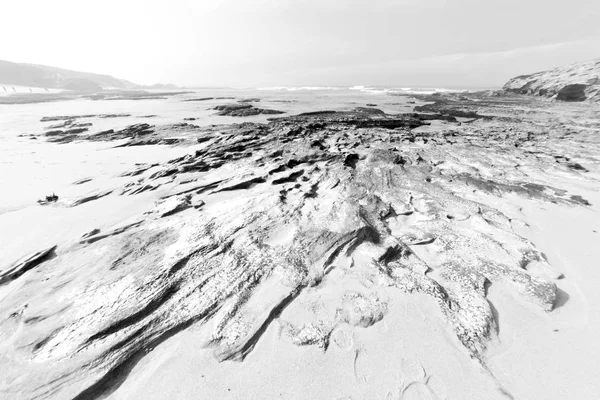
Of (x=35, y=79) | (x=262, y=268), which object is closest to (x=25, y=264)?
(x=262, y=268)

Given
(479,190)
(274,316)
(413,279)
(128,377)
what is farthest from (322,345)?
(479,190)

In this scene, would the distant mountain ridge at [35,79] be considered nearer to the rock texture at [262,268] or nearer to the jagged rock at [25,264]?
the jagged rock at [25,264]

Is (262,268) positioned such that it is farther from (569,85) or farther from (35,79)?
(35,79)

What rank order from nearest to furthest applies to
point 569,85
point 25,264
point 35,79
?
point 25,264, point 569,85, point 35,79

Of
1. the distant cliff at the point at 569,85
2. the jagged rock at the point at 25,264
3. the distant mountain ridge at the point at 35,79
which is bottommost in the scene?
the jagged rock at the point at 25,264

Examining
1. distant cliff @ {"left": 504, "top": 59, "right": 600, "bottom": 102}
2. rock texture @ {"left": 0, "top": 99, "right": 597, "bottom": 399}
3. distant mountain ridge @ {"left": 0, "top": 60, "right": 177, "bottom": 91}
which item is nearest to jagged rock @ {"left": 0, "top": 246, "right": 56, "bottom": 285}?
rock texture @ {"left": 0, "top": 99, "right": 597, "bottom": 399}

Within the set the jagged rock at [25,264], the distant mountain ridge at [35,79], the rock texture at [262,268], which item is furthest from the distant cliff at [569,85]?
the distant mountain ridge at [35,79]
